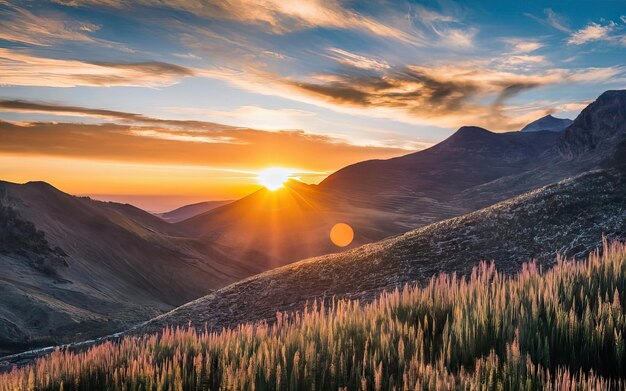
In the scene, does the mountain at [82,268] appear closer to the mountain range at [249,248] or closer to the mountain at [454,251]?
the mountain range at [249,248]

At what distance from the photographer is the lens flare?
77312 mm

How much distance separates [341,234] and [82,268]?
4517 cm

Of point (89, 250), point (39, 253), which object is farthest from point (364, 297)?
point (89, 250)

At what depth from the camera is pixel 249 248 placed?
274 feet

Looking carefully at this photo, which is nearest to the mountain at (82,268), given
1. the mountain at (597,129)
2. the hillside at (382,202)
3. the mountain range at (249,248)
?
the mountain range at (249,248)

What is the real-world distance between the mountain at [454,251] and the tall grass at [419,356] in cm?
699

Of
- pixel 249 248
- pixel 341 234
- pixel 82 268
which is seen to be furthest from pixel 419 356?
pixel 249 248

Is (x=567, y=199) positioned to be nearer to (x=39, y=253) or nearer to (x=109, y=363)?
(x=109, y=363)

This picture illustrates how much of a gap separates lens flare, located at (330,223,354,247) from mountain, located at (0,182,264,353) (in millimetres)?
15316

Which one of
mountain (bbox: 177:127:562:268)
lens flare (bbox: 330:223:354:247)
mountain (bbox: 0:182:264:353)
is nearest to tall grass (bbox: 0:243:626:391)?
mountain (bbox: 0:182:264:353)

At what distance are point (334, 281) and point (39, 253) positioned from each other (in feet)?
130

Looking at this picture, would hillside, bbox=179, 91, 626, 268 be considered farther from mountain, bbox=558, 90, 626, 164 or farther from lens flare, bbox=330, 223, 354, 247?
lens flare, bbox=330, 223, 354, 247

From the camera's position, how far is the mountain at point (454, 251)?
39.2 ft

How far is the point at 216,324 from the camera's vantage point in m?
12.8
